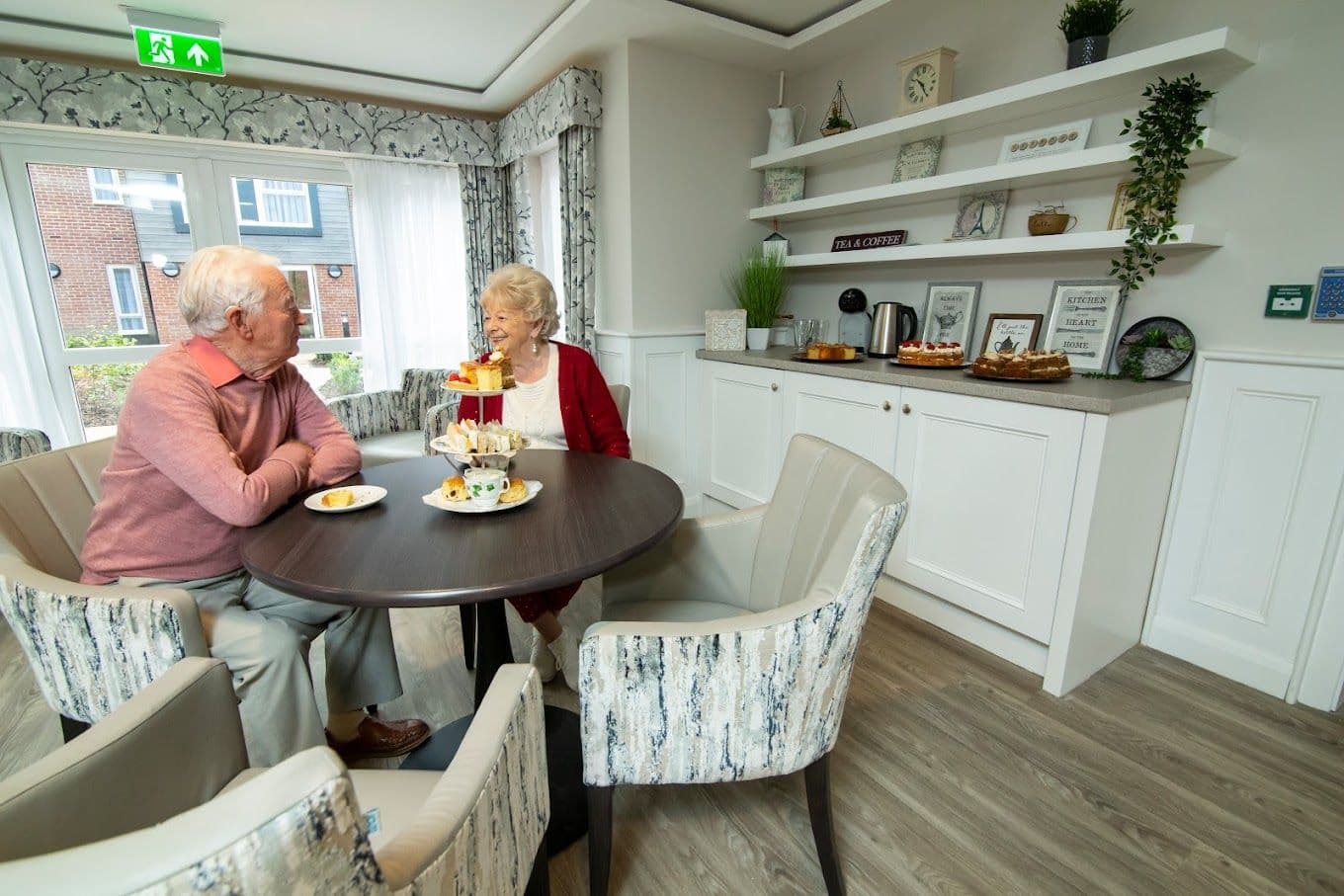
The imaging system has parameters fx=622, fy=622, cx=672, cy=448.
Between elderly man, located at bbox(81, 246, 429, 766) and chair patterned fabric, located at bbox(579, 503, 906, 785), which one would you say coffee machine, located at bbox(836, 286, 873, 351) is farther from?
elderly man, located at bbox(81, 246, 429, 766)

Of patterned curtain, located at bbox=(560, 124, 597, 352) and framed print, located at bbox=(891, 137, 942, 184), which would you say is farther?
patterned curtain, located at bbox=(560, 124, 597, 352)

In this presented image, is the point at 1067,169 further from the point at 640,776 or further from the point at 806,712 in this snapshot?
the point at 640,776

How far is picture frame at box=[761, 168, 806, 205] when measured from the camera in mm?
3314

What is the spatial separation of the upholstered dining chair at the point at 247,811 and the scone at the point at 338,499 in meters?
0.48

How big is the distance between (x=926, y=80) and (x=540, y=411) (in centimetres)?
209

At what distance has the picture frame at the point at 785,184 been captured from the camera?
331 centimetres

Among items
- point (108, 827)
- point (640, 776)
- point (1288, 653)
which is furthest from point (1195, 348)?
point (108, 827)

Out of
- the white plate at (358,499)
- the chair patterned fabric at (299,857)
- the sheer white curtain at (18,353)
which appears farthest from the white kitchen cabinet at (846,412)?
the sheer white curtain at (18,353)

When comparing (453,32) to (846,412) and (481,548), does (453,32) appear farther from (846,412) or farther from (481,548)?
(481,548)

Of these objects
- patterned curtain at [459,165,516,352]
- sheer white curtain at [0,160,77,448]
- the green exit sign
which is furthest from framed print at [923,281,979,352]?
sheer white curtain at [0,160,77,448]

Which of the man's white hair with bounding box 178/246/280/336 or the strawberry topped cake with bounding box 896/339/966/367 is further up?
the man's white hair with bounding box 178/246/280/336

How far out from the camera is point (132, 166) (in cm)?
353

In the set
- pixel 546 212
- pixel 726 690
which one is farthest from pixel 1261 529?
pixel 546 212

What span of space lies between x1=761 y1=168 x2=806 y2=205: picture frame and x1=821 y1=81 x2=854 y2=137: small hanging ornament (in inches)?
9.2
